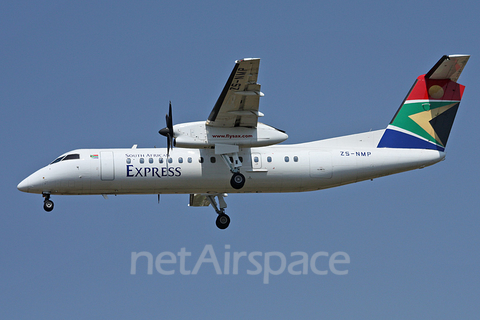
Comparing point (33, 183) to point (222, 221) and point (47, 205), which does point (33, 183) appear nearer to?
point (47, 205)

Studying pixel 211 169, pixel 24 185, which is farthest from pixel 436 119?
pixel 24 185

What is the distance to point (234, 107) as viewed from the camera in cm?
2081

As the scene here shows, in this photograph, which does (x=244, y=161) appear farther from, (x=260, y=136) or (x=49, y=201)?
(x=49, y=201)

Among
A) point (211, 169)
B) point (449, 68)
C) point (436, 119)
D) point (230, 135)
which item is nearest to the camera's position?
point (230, 135)

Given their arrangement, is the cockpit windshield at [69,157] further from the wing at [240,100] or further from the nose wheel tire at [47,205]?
the wing at [240,100]

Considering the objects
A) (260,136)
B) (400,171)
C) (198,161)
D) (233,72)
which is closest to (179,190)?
(198,161)

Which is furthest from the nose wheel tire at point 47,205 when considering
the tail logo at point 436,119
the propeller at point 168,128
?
the tail logo at point 436,119

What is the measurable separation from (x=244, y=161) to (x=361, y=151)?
414 cm

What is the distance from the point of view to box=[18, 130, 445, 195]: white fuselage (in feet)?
72.2

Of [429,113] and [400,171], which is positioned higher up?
[429,113]

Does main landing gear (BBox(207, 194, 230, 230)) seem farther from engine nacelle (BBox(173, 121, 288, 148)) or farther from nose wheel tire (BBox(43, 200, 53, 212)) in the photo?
nose wheel tire (BBox(43, 200, 53, 212))

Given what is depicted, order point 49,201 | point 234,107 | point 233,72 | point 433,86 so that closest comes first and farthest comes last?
1. point 233,72
2. point 234,107
3. point 49,201
4. point 433,86

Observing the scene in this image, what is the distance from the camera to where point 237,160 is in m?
21.9

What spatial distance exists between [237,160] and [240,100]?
2.33 meters
